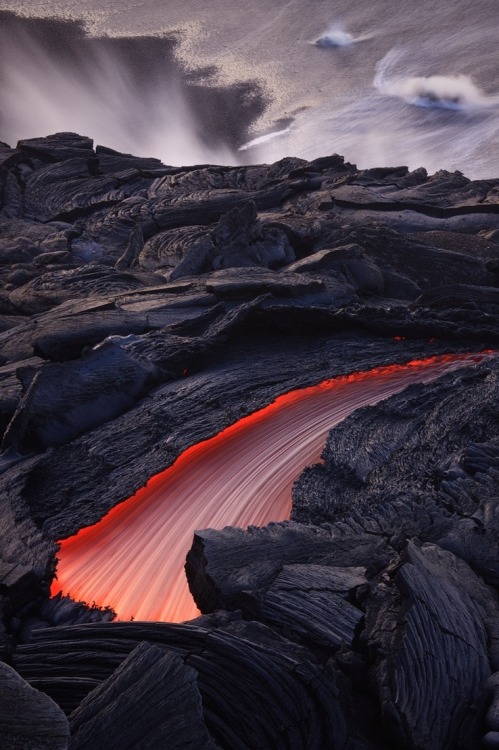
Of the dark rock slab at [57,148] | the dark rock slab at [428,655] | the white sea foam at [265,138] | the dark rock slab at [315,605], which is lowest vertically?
the dark rock slab at [428,655]

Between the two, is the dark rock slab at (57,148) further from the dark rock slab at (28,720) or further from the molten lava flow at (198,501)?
the dark rock slab at (28,720)

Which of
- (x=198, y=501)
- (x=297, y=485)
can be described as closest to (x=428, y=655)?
(x=297, y=485)

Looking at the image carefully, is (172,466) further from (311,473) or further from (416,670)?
(416,670)

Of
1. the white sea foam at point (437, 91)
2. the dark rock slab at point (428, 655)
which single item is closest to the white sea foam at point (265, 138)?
the white sea foam at point (437, 91)

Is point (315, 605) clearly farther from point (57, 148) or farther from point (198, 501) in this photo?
point (57, 148)

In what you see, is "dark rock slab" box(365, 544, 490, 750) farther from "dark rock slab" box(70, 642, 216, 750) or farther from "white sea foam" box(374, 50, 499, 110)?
"white sea foam" box(374, 50, 499, 110)

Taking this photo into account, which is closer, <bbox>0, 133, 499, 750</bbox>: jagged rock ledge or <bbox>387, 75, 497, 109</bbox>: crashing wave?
<bbox>0, 133, 499, 750</bbox>: jagged rock ledge

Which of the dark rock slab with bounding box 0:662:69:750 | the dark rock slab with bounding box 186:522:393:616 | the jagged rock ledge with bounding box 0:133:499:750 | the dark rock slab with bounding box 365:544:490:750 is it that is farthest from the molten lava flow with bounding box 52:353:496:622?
the dark rock slab with bounding box 0:662:69:750

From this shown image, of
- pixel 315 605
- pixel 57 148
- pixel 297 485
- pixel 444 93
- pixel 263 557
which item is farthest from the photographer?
pixel 444 93
